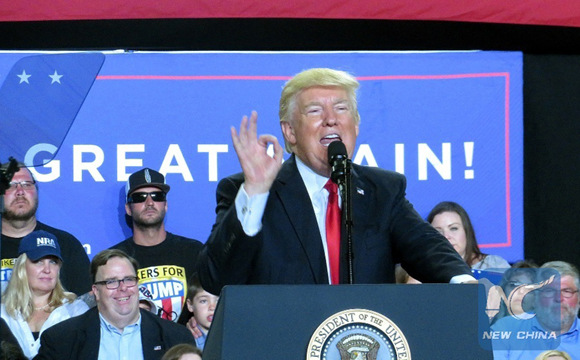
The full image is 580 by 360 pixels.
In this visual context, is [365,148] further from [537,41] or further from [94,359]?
[94,359]

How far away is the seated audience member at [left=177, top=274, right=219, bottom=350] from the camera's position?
5199 mm

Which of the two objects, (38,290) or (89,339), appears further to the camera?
(38,290)

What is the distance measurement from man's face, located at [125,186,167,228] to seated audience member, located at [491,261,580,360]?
2078 mm

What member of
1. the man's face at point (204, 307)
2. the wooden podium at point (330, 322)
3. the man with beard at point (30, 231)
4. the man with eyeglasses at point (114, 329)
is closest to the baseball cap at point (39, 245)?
the man with beard at point (30, 231)

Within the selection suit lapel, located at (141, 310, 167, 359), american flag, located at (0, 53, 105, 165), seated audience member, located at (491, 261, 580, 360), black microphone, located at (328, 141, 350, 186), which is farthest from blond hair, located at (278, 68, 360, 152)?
suit lapel, located at (141, 310, 167, 359)

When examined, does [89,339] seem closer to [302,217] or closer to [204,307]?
[204,307]

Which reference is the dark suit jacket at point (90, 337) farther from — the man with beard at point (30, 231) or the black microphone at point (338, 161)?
the black microphone at point (338, 161)

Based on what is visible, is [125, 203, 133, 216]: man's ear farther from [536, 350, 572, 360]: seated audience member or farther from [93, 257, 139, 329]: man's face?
[536, 350, 572, 360]: seated audience member

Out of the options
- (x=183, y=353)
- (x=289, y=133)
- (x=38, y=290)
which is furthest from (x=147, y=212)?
(x=289, y=133)

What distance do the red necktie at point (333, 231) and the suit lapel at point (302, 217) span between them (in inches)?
1.1

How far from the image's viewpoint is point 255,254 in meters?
2.77

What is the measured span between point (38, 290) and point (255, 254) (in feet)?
8.68

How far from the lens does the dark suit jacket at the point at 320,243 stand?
2.79m

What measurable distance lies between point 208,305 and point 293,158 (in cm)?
224
